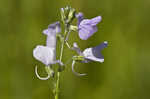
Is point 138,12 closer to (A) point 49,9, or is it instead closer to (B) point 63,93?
(A) point 49,9

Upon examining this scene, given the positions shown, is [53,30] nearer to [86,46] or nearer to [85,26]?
[85,26]

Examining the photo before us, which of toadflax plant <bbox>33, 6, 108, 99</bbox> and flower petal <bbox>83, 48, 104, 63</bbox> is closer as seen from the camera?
toadflax plant <bbox>33, 6, 108, 99</bbox>

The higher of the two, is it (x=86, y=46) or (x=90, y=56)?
(x=90, y=56)

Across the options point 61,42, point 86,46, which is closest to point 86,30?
point 61,42

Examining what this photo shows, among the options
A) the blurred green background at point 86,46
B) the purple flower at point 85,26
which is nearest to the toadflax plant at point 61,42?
the purple flower at point 85,26

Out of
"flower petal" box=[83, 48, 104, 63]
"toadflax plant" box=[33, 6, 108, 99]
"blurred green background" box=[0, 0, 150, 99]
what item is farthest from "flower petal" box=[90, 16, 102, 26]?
"blurred green background" box=[0, 0, 150, 99]

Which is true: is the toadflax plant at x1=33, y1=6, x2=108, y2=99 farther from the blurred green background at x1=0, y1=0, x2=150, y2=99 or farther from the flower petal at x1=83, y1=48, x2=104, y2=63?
the blurred green background at x1=0, y1=0, x2=150, y2=99

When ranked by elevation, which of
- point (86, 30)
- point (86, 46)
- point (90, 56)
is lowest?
point (86, 46)

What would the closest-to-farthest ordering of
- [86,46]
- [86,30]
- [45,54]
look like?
[45,54]
[86,30]
[86,46]
